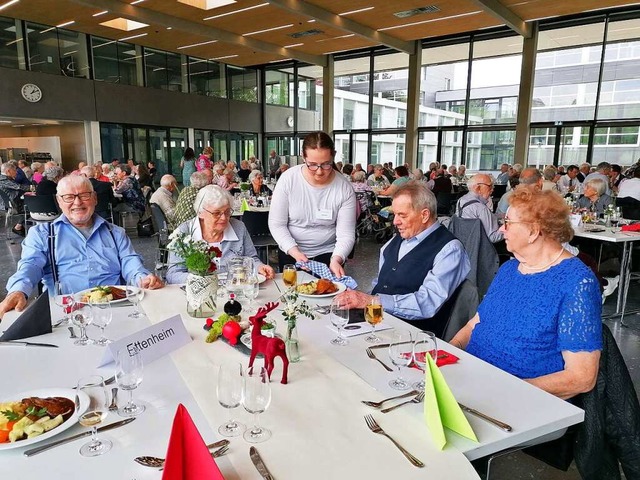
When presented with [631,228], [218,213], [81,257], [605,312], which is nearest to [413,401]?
[218,213]

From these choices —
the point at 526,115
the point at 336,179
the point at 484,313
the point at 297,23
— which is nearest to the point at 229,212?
the point at 336,179

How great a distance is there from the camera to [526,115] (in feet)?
41.6

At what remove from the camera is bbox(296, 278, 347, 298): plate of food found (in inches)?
87.8

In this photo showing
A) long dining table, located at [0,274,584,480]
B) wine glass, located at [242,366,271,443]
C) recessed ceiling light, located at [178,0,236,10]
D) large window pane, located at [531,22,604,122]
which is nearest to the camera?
long dining table, located at [0,274,584,480]

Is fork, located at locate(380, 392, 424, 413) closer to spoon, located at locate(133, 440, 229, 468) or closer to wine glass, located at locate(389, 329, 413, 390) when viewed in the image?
wine glass, located at locate(389, 329, 413, 390)

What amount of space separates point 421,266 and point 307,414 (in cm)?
118

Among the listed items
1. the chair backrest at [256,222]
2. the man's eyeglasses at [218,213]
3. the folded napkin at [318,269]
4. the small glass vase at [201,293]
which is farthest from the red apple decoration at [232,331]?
the chair backrest at [256,222]

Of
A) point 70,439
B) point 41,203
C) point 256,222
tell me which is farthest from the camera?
point 41,203

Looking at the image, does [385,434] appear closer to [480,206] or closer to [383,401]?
[383,401]

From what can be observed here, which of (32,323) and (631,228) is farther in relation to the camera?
(631,228)

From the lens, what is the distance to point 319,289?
2264mm

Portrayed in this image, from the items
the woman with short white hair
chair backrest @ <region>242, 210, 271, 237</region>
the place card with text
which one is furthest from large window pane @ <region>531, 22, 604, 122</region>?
the place card with text

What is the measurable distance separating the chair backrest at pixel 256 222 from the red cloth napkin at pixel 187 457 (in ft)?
14.1

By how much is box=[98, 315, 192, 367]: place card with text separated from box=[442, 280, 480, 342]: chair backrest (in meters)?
1.12
